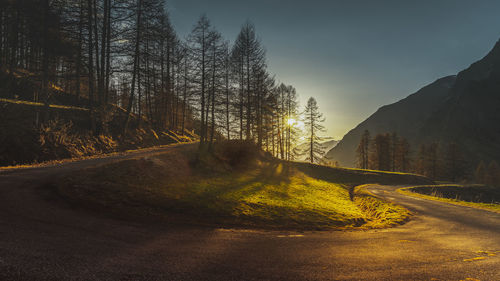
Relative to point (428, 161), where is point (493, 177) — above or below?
below

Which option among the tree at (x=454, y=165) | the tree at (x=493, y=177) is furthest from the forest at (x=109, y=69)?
the tree at (x=493, y=177)

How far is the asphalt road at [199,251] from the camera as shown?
3.05 meters

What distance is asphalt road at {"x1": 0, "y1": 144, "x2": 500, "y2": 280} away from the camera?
3047mm

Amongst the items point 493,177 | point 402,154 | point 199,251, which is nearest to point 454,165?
point 493,177

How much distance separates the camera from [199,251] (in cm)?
403

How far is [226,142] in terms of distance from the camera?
61.4 ft

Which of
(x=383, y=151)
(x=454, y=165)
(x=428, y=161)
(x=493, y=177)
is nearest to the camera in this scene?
(x=493, y=177)

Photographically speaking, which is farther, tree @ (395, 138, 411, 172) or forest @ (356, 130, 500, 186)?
tree @ (395, 138, 411, 172)

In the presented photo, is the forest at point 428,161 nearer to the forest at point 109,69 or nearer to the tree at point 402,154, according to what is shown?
the tree at point 402,154

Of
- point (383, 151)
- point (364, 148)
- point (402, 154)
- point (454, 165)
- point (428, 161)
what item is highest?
point (364, 148)

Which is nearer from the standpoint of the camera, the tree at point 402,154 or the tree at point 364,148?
the tree at point 402,154

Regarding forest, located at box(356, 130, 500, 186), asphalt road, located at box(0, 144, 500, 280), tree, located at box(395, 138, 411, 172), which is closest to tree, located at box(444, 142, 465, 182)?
forest, located at box(356, 130, 500, 186)

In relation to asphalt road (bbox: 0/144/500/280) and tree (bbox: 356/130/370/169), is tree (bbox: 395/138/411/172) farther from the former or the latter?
asphalt road (bbox: 0/144/500/280)

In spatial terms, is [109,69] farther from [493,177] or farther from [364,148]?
[493,177]
